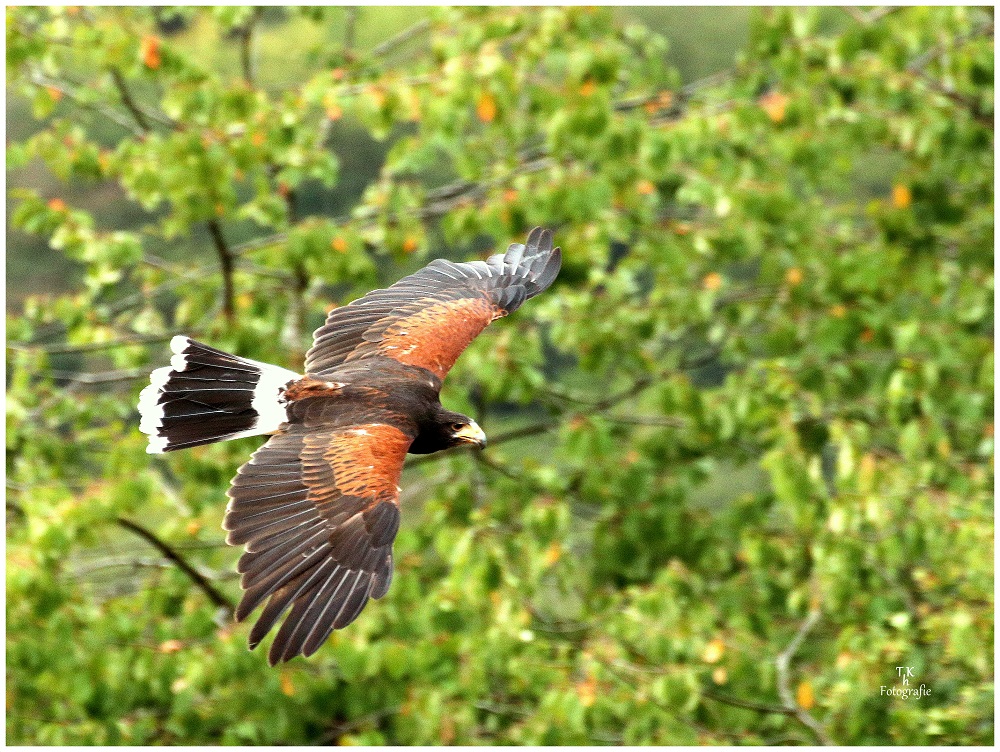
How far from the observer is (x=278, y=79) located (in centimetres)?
1299

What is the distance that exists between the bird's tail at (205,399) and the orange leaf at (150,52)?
367cm

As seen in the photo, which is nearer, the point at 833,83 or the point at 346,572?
the point at 346,572

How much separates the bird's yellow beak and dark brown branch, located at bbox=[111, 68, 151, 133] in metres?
4.67

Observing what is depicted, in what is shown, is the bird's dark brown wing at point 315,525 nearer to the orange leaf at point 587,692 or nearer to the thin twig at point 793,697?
the orange leaf at point 587,692

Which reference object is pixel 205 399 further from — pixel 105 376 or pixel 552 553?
pixel 105 376

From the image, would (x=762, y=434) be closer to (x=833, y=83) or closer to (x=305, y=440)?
(x=833, y=83)

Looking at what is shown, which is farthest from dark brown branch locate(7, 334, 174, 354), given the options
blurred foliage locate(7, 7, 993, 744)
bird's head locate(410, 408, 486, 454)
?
bird's head locate(410, 408, 486, 454)

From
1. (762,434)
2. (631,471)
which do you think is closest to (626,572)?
(631,471)

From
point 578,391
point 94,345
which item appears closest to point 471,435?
point 94,345

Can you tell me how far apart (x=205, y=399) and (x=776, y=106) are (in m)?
5.07

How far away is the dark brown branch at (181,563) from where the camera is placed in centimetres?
830

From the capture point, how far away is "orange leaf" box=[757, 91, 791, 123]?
9695 millimetres

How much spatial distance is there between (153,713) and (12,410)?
7.35 ft

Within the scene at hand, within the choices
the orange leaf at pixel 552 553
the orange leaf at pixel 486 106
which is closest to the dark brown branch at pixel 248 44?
the orange leaf at pixel 486 106
